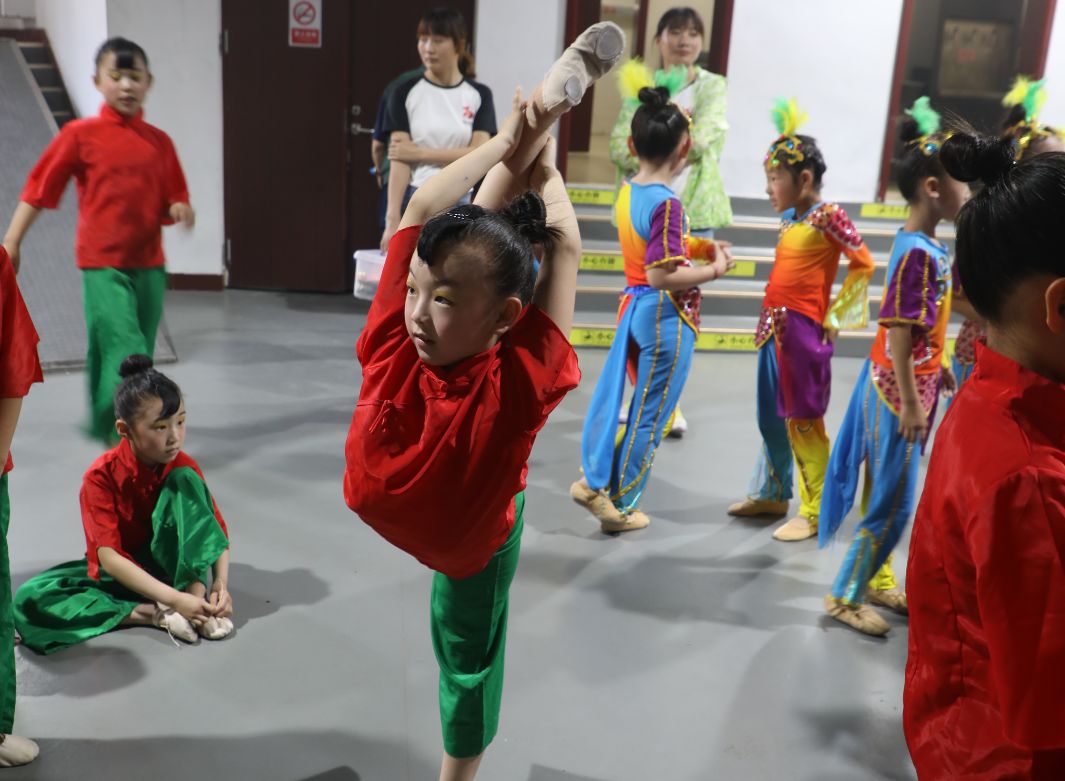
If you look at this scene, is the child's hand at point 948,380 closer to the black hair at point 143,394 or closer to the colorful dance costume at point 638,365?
the colorful dance costume at point 638,365

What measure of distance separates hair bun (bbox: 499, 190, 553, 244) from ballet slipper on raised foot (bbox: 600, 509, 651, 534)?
6.95 feet

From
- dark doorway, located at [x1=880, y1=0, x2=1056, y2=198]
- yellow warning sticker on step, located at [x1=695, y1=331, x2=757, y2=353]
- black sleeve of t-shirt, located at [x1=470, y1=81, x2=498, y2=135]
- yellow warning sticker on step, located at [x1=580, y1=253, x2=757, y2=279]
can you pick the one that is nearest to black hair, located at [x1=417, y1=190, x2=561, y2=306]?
black sleeve of t-shirt, located at [x1=470, y1=81, x2=498, y2=135]

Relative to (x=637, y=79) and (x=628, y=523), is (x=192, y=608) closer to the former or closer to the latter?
(x=628, y=523)

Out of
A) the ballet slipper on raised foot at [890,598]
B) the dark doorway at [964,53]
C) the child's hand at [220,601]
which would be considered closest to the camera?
the child's hand at [220,601]

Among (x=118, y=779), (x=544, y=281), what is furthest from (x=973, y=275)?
(x=118, y=779)

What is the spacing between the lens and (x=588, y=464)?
11.7 ft

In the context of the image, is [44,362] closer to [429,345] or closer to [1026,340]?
[429,345]

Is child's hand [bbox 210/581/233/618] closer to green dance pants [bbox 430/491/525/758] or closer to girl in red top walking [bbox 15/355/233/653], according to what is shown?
girl in red top walking [bbox 15/355/233/653]

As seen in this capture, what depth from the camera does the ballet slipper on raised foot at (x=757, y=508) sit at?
150 inches

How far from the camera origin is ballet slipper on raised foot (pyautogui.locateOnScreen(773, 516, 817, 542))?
3.61 m

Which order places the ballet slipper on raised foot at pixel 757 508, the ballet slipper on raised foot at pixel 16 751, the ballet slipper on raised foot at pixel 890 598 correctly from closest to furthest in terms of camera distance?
the ballet slipper on raised foot at pixel 16 751 → the ballet slipper on raised foot at pixel 890 598 → the ballet slipper on raised foot at pixel 757 508

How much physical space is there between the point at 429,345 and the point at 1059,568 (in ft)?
2.90

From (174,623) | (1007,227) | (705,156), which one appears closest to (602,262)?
(705,156)

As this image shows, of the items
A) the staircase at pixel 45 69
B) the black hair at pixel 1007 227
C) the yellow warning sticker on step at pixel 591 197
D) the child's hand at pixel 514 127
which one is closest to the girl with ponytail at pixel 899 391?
the child's hand at pixel 514 127
